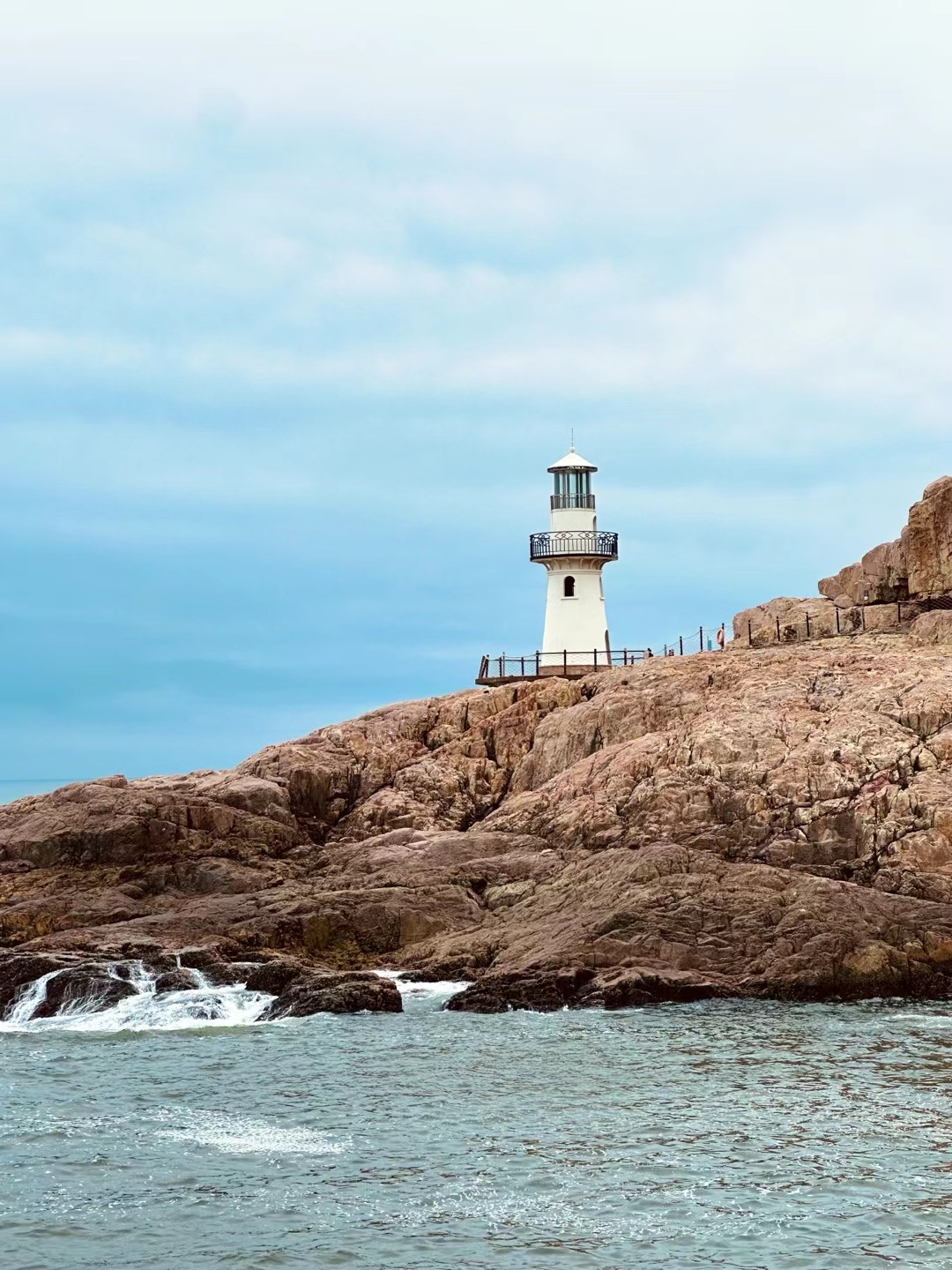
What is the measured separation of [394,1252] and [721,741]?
27.0 m

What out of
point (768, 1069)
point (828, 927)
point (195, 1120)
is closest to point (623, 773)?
point (828, 927)

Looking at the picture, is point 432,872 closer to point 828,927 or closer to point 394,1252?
point 828,927

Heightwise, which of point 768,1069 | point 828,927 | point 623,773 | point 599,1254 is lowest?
point 599,1254

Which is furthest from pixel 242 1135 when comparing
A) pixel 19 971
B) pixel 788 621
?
pixel 788 621

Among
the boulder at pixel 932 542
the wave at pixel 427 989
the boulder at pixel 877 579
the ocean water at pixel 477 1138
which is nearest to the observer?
the ocean water at pixel 477 1138

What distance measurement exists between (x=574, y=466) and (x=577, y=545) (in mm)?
3580

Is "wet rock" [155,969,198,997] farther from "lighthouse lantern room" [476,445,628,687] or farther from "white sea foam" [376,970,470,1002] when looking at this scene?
"lighthouse lantern room" [476,445,628,687]

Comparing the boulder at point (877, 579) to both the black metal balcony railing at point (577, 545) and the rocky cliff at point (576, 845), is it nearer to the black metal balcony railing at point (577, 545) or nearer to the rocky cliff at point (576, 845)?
the rocky cliff at point (576, 845)

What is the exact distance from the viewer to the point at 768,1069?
31531 millimetres

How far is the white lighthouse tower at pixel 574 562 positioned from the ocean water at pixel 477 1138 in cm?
3415

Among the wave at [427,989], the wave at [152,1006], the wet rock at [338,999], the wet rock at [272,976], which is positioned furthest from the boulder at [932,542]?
the wet rock at [272,976]

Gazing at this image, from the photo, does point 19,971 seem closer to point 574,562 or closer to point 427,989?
point 427,989

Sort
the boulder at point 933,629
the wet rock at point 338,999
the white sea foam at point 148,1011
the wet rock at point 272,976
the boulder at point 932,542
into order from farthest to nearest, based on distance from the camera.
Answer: the boulder at point 932,542, the boulder at point 933,629, the wet rock at point 272,976, the wet rock at point 338,999, the white sea foam at point 148,1011

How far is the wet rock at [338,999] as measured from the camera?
38.5 metres
